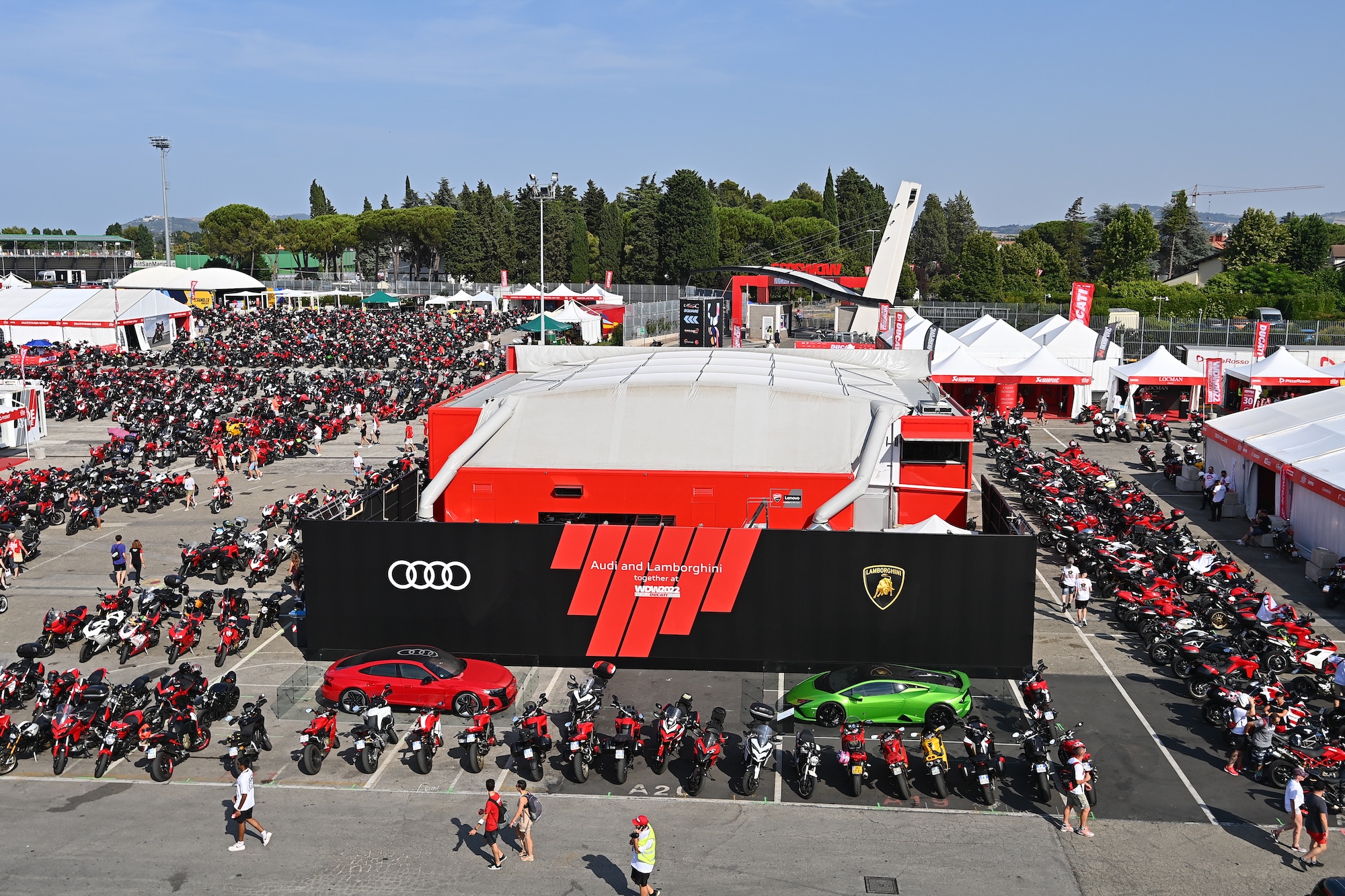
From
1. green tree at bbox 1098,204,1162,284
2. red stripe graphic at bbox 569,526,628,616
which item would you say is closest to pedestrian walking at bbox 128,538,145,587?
red stripe graphic at bbox 569,526,628,616

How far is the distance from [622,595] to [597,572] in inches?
21.7

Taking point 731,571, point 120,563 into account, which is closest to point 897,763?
point 731,571

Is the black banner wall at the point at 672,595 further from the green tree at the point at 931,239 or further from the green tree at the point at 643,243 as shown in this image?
the green tree at the point at 931,239

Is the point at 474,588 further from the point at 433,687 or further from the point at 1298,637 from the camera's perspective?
the point at 1298,637

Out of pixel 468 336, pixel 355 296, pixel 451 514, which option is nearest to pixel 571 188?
pixel 355 296

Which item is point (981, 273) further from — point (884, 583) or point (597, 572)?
point (597, 572)

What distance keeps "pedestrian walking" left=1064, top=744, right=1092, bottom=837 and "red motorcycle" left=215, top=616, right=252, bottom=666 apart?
1309cm

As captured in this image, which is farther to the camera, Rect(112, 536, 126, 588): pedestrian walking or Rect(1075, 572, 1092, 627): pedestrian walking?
Rect(112, 536, 126, 588): pedestrian walking

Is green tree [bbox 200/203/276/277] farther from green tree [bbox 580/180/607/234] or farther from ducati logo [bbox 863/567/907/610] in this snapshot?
ducati logo [bbox 863/567/907/610]

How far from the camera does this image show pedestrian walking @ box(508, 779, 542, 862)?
470 inches

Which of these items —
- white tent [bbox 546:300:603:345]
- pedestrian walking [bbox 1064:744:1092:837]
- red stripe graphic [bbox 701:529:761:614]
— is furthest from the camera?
white tent [bbox 546:300:603:345]

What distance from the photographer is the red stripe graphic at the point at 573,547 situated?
1719 centimetres

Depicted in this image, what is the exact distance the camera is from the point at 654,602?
17328 mm

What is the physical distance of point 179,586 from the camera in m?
19.9
